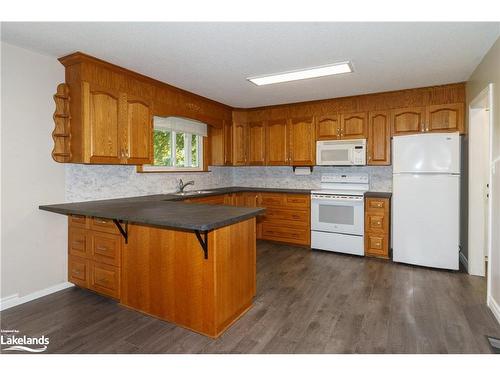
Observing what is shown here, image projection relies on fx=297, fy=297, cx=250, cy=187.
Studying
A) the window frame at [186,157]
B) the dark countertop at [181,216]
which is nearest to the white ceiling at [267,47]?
the window frame at [186,157]

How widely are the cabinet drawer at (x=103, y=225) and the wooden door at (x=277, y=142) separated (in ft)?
10.4

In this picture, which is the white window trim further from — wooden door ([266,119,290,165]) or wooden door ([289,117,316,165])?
wooden door ([289,117,316,165])

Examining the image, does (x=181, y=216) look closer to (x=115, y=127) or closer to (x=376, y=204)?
(x=115, y=127)

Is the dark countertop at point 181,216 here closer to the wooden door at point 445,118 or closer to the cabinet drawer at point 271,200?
the cabinet drawer at point 271,200

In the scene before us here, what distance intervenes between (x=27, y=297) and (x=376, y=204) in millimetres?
4270

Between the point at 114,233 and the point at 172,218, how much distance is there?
2.92 ft

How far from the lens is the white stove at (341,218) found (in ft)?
14.2

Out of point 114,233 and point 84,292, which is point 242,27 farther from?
point 84,292

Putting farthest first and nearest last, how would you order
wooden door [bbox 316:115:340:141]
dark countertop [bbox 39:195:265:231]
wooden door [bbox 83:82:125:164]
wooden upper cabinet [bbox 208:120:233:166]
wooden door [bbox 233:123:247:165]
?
wooden door [bbox 233:123:247:165], wooden upper cabinet [bbox 208:120:233:166], wooden door [bbox 316:115:340:141], wooden door [bbox 83:82:125:164], dark countertop [bbox 39:195:265:231]

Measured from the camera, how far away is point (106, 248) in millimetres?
2791

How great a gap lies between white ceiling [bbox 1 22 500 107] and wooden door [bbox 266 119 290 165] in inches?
58.6

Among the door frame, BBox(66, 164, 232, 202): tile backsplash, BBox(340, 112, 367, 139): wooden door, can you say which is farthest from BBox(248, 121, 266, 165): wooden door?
the door frame

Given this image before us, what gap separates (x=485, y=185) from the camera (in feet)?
11.4

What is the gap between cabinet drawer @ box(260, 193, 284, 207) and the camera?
16.5 feet
